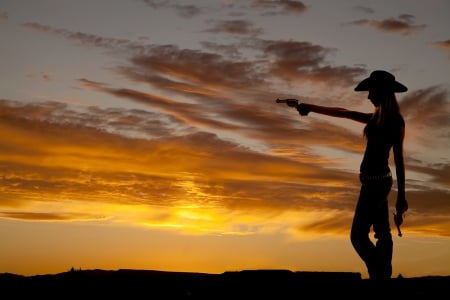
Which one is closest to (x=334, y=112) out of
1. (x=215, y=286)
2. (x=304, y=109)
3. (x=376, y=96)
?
(x=304, y=109)

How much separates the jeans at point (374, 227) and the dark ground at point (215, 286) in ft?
1.39

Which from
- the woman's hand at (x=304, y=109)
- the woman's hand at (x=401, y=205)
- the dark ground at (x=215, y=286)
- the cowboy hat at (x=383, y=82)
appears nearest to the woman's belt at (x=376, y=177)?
the woman's hand at (x=401, y=205)

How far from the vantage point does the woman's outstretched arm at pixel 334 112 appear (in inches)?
306

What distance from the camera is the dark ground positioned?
6.18 metres

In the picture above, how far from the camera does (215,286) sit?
648 cm

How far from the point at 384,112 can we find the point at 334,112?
2.86 feet

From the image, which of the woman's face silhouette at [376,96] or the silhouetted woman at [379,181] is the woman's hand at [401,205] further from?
the woman's face silhouette at [376,96]

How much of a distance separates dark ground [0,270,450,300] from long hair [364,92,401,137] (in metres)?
1.91

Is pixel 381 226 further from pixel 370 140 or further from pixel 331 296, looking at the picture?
pixel 331 296

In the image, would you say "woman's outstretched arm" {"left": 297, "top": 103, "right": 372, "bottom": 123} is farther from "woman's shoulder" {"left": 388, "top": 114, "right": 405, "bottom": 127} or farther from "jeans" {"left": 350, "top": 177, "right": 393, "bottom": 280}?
"jeans" {"left": 350, "top": 177, "right": 393, "bottom": 280}

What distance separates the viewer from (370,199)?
7.28m

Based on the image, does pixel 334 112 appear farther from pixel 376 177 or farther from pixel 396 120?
pixel 376 177

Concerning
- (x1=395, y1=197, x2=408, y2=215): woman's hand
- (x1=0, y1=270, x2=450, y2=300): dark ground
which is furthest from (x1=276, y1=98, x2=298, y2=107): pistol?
(x1=0, y1=270, x2=450, y2=300): dark ground

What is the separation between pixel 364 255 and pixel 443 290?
108 cm
